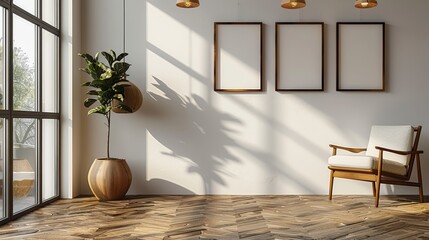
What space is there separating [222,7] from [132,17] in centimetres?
108

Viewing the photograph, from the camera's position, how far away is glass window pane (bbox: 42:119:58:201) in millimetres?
5246

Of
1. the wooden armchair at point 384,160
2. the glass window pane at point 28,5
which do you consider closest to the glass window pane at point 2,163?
the glass window pane at point 28,5

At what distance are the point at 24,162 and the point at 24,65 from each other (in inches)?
35.5

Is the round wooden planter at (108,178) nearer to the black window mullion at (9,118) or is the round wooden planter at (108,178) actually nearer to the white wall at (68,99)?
the white wall at (68,99)

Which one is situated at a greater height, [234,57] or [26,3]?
[26,3]

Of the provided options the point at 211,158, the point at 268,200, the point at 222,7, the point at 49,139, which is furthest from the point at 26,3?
the point at 268,200

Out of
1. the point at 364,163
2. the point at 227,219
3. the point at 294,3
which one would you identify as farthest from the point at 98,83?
the point at 364,163

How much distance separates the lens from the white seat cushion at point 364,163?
515 centimetres

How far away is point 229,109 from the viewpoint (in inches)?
237

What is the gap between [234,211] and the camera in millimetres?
4852

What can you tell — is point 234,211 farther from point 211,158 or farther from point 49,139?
point 49,139

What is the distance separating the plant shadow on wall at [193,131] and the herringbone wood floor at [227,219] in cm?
39

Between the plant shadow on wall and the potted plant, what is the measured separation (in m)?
0.62

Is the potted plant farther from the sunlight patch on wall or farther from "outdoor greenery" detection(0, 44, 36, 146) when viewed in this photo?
"outdoor greenery" detection(0, 44, 36, 146)
